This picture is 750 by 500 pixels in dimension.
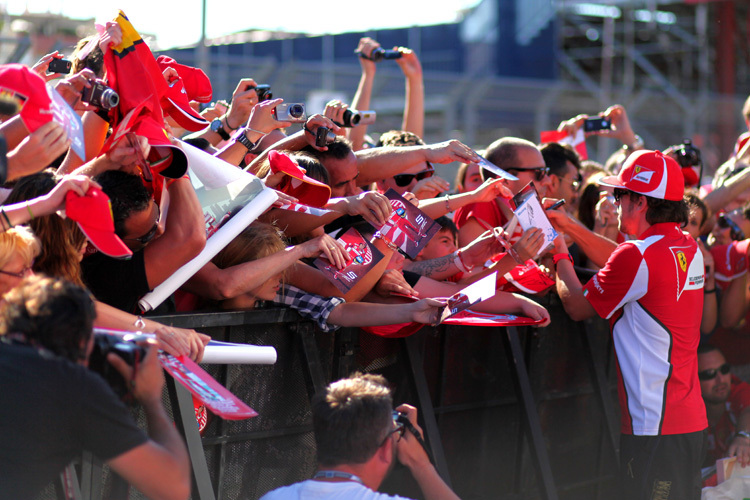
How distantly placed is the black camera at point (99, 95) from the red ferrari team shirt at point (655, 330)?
241 cm

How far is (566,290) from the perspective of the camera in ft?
14.7

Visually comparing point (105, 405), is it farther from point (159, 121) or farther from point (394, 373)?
point (394, 373)

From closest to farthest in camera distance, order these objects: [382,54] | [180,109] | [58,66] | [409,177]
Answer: [180,109] → [58,66] → [409,177] → [382,54]

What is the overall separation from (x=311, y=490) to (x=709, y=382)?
11.5 ft

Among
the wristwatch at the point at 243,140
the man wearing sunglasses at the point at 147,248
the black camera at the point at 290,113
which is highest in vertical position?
the black camera at the point at 290,113

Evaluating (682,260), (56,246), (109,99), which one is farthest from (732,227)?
(56,246)

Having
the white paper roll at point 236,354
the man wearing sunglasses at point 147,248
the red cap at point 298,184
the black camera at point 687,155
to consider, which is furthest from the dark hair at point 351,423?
the black camera at point 687,155

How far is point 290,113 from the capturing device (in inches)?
165

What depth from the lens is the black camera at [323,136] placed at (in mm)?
4133

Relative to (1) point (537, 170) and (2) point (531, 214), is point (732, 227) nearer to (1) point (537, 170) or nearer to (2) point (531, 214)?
(1) point (537, 170)

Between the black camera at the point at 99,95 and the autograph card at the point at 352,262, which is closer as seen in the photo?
the black camera at the point at 99,95

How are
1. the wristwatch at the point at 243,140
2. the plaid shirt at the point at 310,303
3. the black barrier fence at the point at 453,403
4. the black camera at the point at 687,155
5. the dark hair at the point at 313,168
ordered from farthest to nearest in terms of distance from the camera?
the black camera at the point at 687,155, the wristwatch at the point at 243,140, the dark hair at the point at 313,168, the plaid shirt at the point at 310,303, the black barrier fence at the point at 453,403

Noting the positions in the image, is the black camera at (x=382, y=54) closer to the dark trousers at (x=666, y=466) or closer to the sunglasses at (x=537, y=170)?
the sunglasses at (x=537, y=170)

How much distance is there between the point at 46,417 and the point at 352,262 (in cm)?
171
